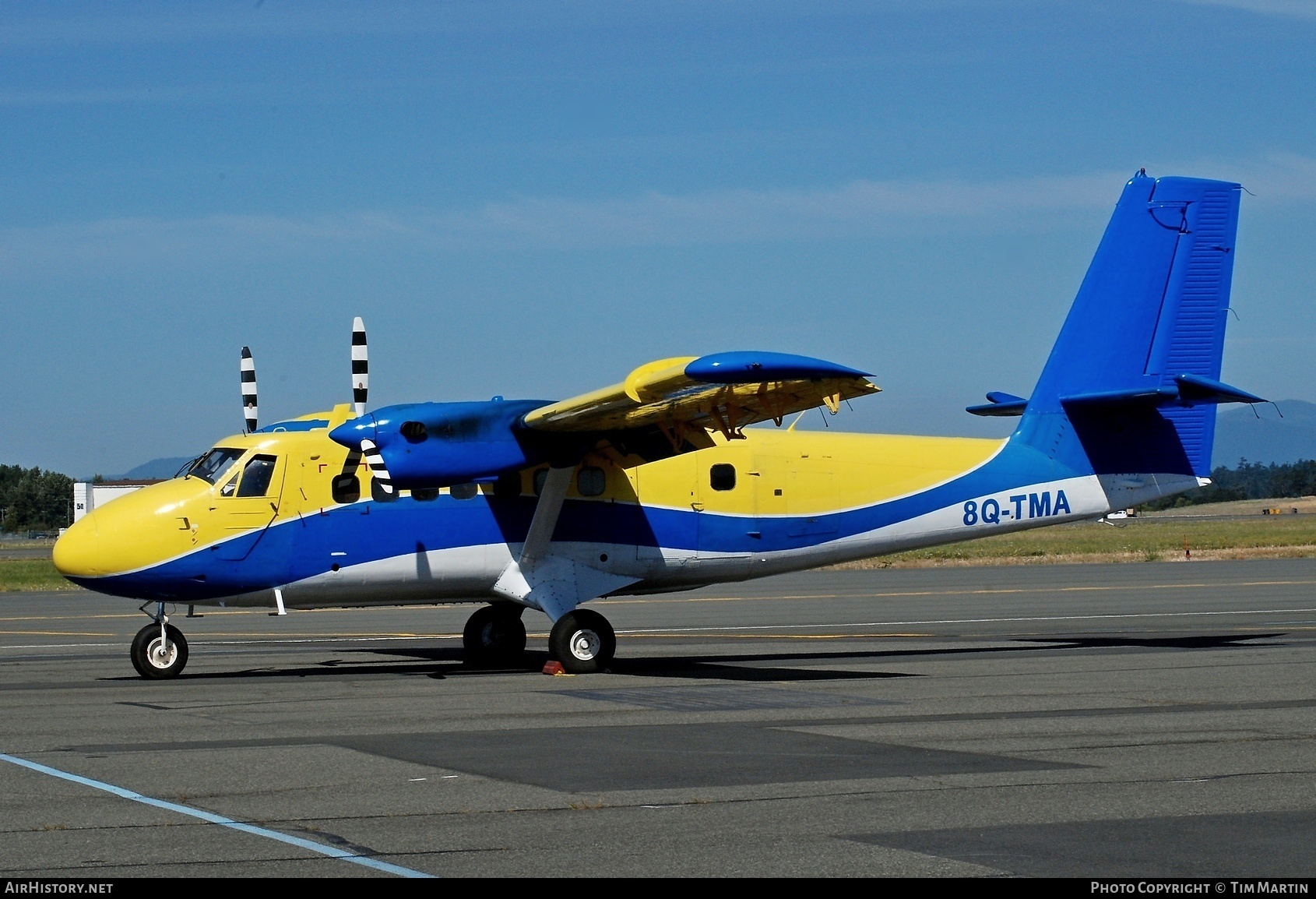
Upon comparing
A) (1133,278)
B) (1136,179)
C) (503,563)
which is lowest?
(503,563)

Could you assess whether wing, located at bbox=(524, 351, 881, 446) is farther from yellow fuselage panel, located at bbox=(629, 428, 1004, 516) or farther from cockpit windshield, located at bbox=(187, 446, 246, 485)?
cockpit windshield, located at bbox=(187, 446, 246, 485)

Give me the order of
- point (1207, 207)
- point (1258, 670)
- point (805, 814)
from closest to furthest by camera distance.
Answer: point (805, 814) < point (1258, 670) < point (1207, 207)

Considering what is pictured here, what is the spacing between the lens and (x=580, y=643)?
61.1ft

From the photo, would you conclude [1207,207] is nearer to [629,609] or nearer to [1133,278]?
[1133,278]

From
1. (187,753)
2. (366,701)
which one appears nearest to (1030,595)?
(366,701)

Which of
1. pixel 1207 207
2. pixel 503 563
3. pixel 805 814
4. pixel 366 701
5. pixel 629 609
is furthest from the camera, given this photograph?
pixel 629 609

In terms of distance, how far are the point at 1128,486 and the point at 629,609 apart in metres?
14.1

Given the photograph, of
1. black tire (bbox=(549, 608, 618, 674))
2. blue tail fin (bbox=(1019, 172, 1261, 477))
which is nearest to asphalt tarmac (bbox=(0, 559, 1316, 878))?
black tire (bbox=(549, 608, 618, 674))

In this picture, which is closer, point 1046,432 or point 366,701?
point 366,701

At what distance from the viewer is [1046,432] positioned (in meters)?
21.5

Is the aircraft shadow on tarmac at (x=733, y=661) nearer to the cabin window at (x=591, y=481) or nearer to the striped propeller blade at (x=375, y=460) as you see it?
the cabin window at (x=591, y=481)

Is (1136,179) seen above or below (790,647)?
above

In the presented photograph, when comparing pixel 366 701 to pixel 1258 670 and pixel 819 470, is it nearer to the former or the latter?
pixel 819 470

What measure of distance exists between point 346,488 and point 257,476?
1.11 m
